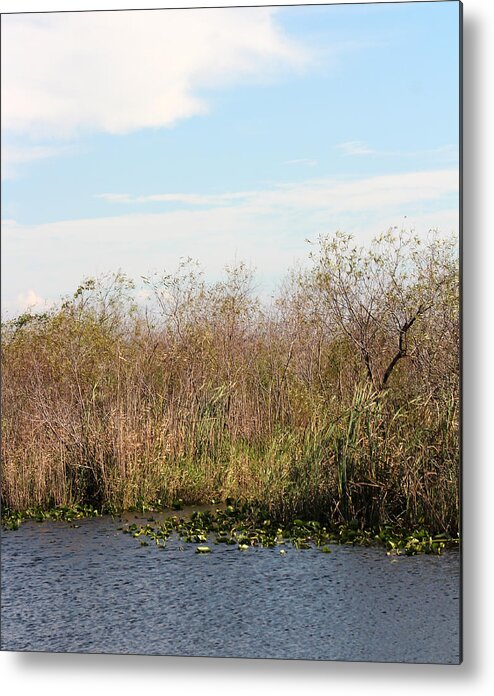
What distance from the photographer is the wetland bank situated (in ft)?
13.4

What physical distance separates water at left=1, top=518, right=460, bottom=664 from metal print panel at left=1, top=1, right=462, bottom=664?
0.01 meters

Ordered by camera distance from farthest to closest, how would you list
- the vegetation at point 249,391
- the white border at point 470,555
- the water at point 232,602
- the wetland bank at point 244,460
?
the vegetation at point 249,391
the wetland bank at point 244,460
the water at point 232,602
the white border at point 470,555

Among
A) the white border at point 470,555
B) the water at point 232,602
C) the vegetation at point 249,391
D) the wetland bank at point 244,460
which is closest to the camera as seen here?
the white border at point 470,555

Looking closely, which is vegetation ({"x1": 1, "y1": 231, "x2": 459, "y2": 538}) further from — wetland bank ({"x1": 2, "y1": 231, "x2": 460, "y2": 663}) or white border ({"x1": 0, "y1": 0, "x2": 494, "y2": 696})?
white border ({"x1": 0, "y1": 0, "x2": 494, "y2": 696})

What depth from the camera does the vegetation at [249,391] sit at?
4516 millimetres

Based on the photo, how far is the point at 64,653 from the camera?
4047mm

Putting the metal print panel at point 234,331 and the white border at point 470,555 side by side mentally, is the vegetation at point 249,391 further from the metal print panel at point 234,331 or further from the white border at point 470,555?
the white border at point 470,555

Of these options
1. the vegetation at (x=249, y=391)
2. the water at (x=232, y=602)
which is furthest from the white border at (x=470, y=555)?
the vegetation at (x=249, y=391)

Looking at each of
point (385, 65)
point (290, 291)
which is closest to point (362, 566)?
point (290, 291)

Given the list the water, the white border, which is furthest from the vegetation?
the white border

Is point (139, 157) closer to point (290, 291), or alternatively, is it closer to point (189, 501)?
point (290, 291)

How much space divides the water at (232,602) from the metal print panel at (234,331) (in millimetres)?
11

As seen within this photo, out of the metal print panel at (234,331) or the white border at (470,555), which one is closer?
the white border at (470,555)

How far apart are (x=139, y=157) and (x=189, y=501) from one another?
1641 mm
